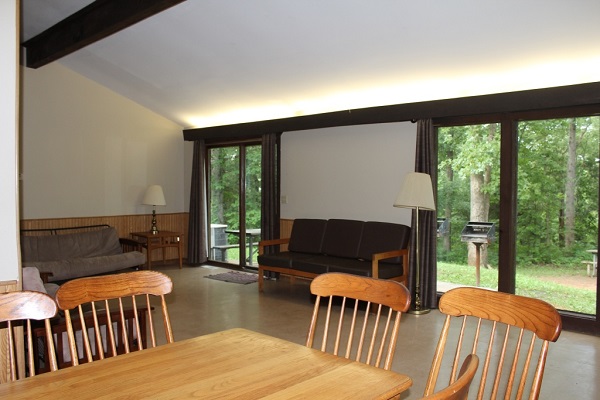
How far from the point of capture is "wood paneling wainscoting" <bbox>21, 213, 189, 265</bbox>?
7.12 m

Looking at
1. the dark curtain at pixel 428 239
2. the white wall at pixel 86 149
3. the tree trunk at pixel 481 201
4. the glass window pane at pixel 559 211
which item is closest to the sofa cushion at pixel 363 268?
the dark curtain at pixel 428 239

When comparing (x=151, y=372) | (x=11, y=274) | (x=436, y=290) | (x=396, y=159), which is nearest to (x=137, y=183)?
(x=396, y=159)

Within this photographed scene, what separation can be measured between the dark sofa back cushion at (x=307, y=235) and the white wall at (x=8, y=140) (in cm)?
423

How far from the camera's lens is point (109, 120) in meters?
7.68

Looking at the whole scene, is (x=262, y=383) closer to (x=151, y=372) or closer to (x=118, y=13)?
(x=151, y=372)

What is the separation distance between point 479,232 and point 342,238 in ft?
5.16


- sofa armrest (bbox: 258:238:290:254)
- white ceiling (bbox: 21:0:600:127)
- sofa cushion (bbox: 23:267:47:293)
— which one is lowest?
sofa armrest (bbox: 258:238:290:254)

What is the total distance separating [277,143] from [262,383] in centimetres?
595

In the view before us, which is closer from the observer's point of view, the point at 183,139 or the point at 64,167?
the point at 64,167

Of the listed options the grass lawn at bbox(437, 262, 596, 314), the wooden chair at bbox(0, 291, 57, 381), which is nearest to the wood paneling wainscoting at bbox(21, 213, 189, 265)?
the grass lawn at bbox(437, 262, 596, 314)

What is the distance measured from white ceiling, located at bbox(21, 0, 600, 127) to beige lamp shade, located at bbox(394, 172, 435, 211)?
0.95m

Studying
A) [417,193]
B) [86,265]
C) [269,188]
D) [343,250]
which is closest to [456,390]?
[417,193]

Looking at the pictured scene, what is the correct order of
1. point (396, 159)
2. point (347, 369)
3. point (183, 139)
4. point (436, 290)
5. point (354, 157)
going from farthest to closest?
1. point (183, 139)
2. point (354, 157)
3. point (396, 159)
4. point (436, 290)
5. point (347, 369)

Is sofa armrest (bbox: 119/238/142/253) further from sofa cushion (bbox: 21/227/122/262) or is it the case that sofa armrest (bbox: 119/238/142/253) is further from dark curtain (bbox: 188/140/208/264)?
dark curtain (bbox: 188/140/208/264)
